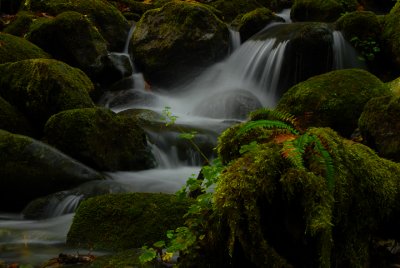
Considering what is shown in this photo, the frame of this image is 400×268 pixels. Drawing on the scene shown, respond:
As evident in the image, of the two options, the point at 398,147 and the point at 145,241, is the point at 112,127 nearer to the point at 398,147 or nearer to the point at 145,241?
the point at 145,241

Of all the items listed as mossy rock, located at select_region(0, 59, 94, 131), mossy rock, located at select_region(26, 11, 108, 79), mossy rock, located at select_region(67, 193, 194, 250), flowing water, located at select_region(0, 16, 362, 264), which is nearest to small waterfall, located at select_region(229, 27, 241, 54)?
flowing water, located at select_region(0, 16, 362, 264)

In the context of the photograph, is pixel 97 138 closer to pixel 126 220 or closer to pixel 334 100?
pixel 126 220

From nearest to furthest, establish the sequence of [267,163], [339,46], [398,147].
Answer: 1. [267,163]
2. [398,147]
3. [339,46]

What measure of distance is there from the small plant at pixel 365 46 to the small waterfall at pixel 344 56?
142 millimetres

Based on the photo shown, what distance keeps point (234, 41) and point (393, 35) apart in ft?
16.3

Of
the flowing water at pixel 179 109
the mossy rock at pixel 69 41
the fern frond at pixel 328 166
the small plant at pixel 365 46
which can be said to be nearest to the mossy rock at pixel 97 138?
the flowing water at pixel 179 109

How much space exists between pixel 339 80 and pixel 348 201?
18.2 ft

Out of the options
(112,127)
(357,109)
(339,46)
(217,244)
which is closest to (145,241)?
(217,244)

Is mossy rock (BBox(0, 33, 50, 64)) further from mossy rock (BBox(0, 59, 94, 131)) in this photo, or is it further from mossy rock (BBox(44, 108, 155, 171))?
mossy rock (BBox(44, 108, 155, 171))

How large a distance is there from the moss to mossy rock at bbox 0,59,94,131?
33.4 ft

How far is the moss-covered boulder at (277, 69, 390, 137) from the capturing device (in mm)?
7148

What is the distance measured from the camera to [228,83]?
44.0 feet

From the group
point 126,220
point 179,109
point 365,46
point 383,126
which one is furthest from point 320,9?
point 126,220

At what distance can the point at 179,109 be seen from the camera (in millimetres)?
12555
